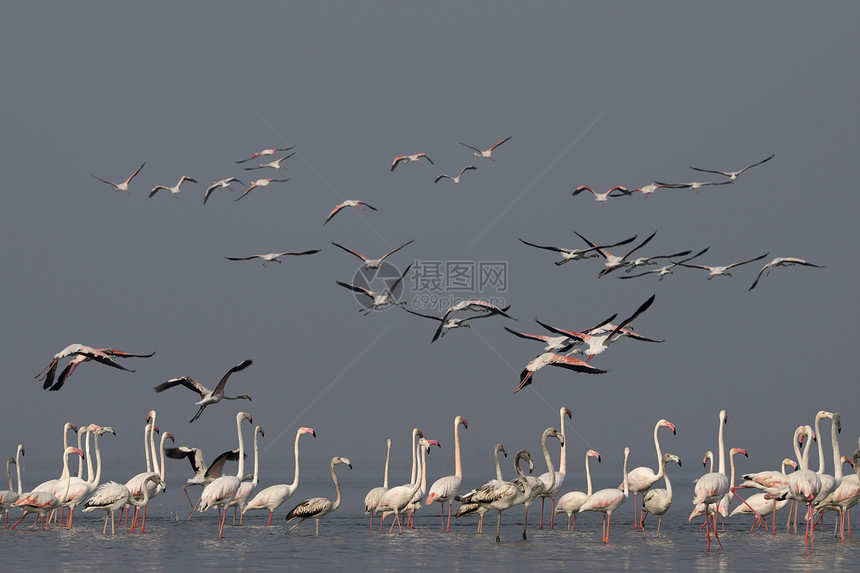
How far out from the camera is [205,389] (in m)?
27.5

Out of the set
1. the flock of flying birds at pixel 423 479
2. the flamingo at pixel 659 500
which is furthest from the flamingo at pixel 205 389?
the flamingo at pixel 659 500

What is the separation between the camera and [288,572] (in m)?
17.7

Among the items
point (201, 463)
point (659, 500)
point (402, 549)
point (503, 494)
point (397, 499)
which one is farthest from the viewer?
point (201, 463)

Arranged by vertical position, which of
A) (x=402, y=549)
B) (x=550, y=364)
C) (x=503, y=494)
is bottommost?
(x=402, y=549)

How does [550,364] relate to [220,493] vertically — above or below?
above

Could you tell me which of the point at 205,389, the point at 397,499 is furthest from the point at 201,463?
the point at 397,499

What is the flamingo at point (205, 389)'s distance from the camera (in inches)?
1006

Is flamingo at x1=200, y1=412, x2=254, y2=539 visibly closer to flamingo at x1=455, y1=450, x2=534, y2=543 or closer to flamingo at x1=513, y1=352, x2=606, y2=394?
flamingo at x1=455, y1=450, x2=534, y2=543

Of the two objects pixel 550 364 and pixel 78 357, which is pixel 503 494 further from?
pixel 78 357

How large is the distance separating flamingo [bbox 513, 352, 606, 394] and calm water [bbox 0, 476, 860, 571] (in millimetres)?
3943

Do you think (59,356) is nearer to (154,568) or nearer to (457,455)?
(154,568)

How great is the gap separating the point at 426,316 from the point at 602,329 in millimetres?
5359

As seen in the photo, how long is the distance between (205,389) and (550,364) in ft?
33.5

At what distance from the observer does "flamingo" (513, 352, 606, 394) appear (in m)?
22.8
